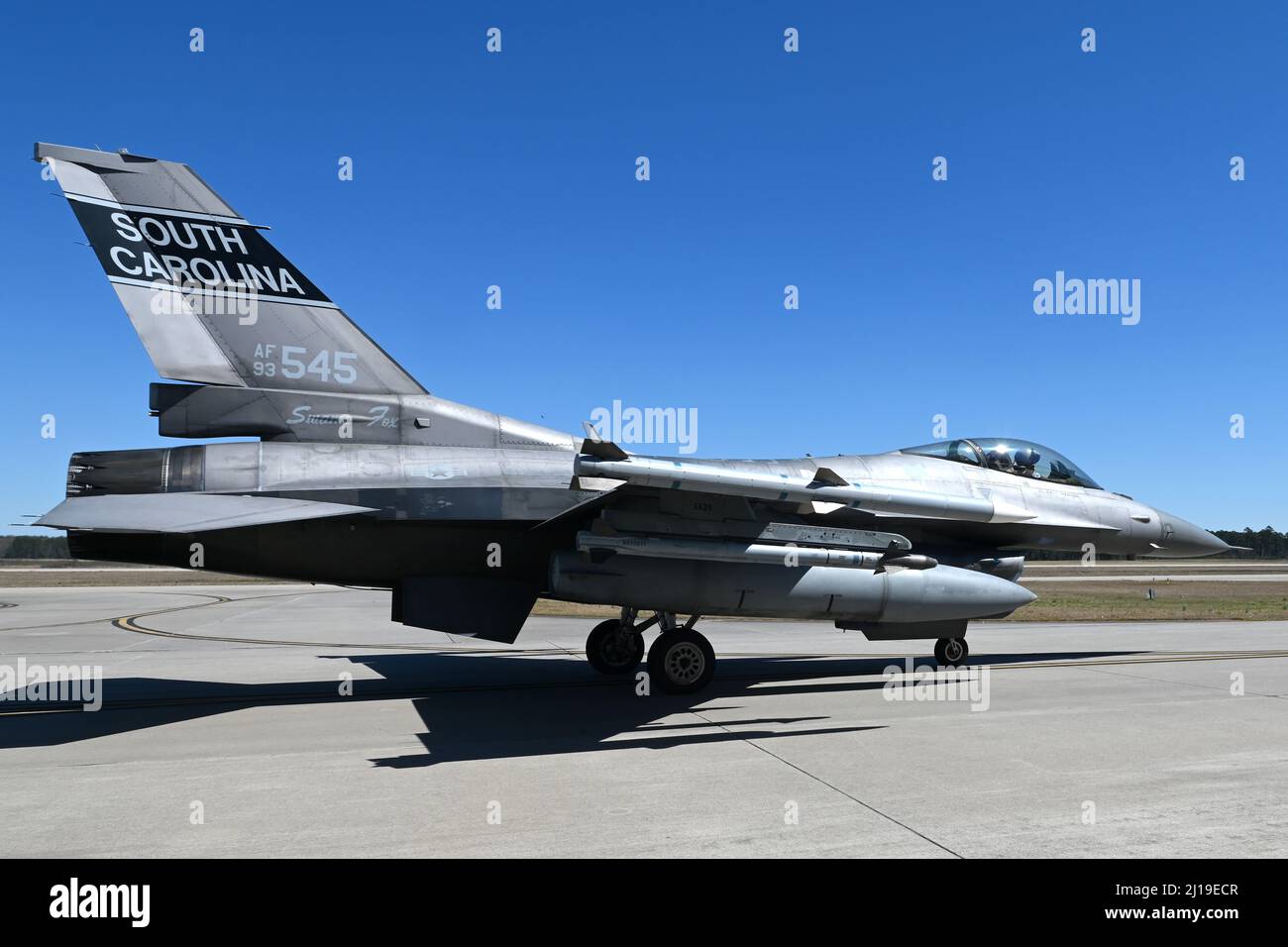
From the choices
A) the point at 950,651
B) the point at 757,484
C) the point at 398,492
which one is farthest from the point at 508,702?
the point at 950,651

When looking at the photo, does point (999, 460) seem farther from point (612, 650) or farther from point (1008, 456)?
point (612, 650)

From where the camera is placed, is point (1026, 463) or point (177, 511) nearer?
point (177, 511)

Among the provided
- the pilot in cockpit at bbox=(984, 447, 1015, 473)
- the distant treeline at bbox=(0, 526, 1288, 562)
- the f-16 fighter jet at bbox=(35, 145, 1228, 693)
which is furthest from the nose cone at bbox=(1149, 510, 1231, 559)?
the distant treeline at bbox=(0, 526, 1288, 562)

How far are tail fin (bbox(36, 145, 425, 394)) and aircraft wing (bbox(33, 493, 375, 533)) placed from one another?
5.42ft

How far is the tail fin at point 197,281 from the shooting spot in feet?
30.8

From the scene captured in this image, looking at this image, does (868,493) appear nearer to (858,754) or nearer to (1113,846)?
(858,754)

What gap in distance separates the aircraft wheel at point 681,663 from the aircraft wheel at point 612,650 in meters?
1.86

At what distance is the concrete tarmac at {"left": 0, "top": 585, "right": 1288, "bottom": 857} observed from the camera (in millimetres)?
5359

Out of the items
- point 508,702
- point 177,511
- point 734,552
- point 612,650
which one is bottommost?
point 508,702

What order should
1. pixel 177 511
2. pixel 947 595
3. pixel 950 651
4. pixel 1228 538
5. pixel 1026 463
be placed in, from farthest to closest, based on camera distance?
pixel 1228 538 → pixel 1026 463 → pixel 950 651 → pixel 947 595 → pixel 177 511

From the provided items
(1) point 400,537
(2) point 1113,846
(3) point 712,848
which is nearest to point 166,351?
(1) point 400,537

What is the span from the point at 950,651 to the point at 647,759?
7351mm

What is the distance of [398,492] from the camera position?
380 inches

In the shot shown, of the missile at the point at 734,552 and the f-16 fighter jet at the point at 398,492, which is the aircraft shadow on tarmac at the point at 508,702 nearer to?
the f-16 fighter jet at the point at 398,492
